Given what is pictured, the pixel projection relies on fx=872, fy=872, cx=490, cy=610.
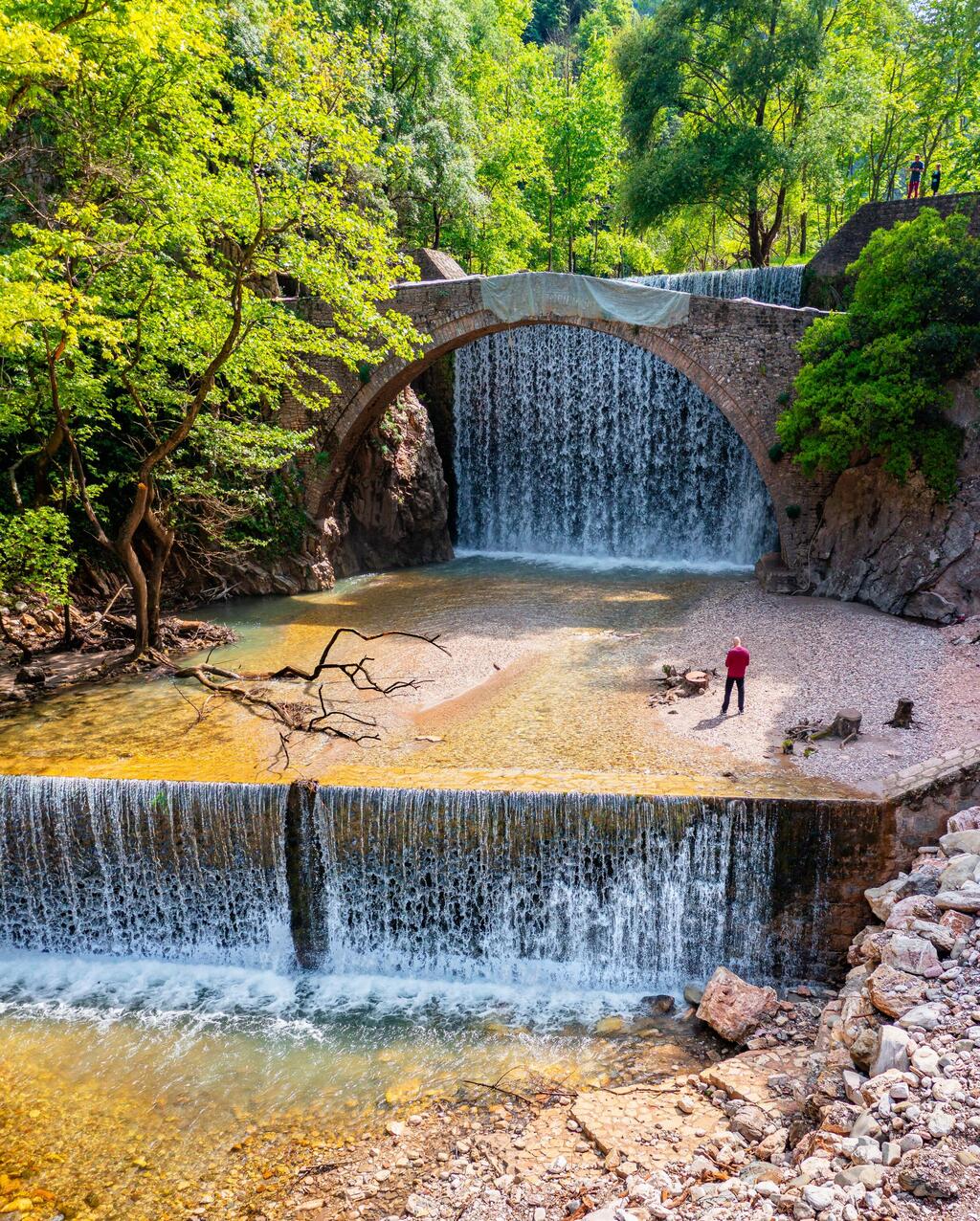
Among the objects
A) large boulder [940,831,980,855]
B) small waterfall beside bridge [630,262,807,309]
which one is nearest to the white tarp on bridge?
small waterfall beside bridge [630,262,807,309]

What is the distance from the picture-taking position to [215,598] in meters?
15.6

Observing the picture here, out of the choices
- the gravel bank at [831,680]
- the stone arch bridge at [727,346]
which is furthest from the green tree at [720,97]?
the gravel bank at [831,680]

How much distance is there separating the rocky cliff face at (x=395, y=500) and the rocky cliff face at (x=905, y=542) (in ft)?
28.0

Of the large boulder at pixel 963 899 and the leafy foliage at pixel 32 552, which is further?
the leafy foliage at pixel 32 552

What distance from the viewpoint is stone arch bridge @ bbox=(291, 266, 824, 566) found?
14.8 metres

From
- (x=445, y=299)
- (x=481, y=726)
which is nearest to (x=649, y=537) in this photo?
(x=445, y=299)

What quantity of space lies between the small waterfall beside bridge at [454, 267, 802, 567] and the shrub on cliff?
404cm

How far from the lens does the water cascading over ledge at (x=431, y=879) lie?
742cm

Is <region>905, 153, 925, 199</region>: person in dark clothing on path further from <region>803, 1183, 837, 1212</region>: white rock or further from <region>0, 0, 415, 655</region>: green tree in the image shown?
<region>803, 1183, 837, 1212</region>: white rock

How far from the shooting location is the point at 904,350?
12.5 meters

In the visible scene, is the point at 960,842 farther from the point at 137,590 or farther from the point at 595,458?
the point at 595,458

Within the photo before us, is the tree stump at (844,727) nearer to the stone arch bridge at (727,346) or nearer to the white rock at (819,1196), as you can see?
the white rock at (819,1196)

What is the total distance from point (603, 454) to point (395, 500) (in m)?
4.74

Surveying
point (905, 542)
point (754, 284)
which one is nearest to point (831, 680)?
point (905, 542)
